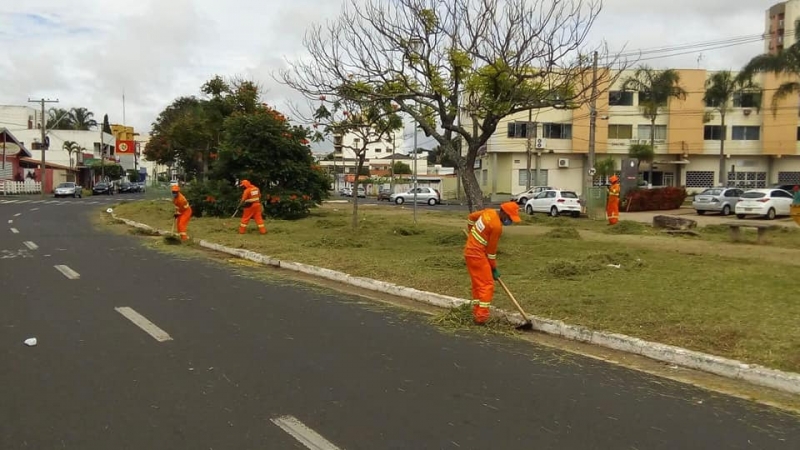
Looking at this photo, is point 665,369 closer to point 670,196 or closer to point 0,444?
point 0,444

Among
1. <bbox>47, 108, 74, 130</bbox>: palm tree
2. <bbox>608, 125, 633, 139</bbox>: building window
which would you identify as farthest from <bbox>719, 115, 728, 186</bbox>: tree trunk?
<bbox>47, 108, 74, 130</bbox>: palm tree

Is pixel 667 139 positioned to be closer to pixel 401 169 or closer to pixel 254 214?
pixel 254 214

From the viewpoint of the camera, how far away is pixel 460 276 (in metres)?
10.9

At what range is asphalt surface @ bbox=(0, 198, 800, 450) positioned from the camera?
4355 millimetres

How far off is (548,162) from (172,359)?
5516 cm

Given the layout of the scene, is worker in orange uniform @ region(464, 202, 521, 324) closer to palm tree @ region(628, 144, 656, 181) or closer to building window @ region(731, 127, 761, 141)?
palm tree @ region(628, 144, 656, 181)

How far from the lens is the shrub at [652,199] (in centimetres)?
3641

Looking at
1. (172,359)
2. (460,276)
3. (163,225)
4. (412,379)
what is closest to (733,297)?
(460,276)

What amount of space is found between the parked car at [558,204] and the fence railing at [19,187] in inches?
1822

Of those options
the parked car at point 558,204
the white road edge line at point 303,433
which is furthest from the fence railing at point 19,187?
the white road edge line at point 303,433

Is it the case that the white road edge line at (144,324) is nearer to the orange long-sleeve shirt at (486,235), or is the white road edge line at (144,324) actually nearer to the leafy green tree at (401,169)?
the orange long-sleeve shirt at (486,235)

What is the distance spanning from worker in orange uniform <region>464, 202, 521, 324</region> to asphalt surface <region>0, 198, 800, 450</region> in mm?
587

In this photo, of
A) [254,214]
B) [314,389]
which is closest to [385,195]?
[254,214]

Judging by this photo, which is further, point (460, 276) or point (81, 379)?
point (460, 276)
